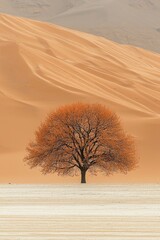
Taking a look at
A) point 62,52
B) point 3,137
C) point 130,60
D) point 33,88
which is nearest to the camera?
point 3,137

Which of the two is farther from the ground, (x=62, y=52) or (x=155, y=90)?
(x=62, y=52)

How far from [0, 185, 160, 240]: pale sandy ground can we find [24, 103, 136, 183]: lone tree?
Answer: 28.8 ft

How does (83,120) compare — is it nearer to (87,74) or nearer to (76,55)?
(87,74)

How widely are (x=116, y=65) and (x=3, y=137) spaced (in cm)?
3717

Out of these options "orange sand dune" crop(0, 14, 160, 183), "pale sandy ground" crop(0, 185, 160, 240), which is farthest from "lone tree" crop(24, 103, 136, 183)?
"pale sandy ground" crop(0, 185, 160, 240)

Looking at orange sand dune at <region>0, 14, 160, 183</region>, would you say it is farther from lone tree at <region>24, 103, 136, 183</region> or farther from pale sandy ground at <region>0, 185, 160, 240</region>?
pale sandy ground at <region>0, 185, 160, 240</region>

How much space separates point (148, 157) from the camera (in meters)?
48.4

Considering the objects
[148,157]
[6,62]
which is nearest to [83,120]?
[148,157]
